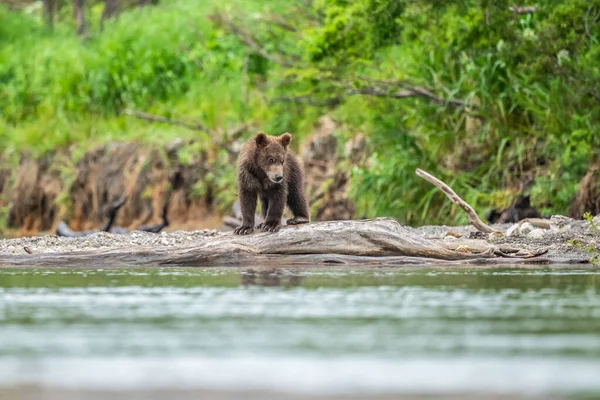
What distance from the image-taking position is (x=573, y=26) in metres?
14.0

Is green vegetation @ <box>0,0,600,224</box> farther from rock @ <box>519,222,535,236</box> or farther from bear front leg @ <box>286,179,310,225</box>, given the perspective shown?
bear front leg @ <box>286,179,310,225</box>

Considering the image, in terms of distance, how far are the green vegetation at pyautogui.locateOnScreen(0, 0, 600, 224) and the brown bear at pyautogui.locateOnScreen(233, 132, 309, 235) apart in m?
3.69

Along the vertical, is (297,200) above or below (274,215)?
above

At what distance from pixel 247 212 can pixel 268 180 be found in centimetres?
36

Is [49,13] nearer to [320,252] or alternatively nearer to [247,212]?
[247,212]

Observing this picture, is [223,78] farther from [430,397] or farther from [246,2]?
[430,397]

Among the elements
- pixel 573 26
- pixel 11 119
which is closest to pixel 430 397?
pixel 573 26

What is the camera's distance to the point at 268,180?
11.4 metres

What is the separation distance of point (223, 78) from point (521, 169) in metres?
8.38

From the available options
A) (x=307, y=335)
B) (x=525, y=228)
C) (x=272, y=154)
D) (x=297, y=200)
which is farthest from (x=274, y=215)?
(x=307, y=335)

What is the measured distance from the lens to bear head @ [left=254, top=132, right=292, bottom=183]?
36.7ft

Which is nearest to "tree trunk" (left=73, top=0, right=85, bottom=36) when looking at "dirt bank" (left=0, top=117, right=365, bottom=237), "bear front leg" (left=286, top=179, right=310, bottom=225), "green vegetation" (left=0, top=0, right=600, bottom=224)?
"green vegetation" (left=0, top=0, right=600, bottom=224)

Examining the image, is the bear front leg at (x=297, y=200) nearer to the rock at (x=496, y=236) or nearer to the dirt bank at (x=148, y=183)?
the rock at (x=496, y=236)

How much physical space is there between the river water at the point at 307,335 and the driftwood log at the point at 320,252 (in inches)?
39.2
